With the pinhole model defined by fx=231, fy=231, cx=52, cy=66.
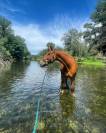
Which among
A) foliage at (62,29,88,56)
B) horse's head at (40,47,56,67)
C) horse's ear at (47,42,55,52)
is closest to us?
horse's ear at (47,42,55,52)

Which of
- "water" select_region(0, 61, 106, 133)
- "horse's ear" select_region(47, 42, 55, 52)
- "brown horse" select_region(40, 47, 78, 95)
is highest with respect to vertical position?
"horse's ear" select_region(47, 42, 55, 52)

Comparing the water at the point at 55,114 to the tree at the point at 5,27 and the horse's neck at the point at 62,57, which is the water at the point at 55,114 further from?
the tree at the point at 5,27

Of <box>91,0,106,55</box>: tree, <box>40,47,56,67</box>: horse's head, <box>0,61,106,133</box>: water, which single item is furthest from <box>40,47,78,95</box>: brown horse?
<box>91,0,106,55</box>: tree

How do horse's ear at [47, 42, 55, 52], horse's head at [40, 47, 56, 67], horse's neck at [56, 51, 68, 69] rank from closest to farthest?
1. horse's ear at [47, 42, 55, 52]
2. horse's head at [40, 47, 56, 67]
3. horse's neck at [56, 51, 68, 69]

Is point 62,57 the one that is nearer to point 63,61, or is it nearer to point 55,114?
point 63,61

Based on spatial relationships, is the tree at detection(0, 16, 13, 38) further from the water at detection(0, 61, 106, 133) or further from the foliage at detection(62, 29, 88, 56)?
the water at detection(0, 61, 106, 133)

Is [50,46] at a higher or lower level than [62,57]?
higher

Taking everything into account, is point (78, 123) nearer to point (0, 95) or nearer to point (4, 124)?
point (4, 124)

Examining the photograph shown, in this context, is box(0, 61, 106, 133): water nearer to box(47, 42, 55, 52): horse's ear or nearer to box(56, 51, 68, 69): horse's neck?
box(56, 51, 68, 69): horse's neck

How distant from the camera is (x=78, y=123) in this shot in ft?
24.5

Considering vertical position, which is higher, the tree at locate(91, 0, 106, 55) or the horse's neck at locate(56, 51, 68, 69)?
the tree at locate(91, 0, 106, 55)

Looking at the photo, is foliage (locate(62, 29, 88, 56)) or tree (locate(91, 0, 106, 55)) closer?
tree (locate(91, 0, 106, 55))

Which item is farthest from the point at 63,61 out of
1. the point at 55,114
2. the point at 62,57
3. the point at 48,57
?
the point at 55,114

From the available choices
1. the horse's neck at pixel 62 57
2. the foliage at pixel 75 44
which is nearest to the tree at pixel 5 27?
the foliage at pixel 75 44
